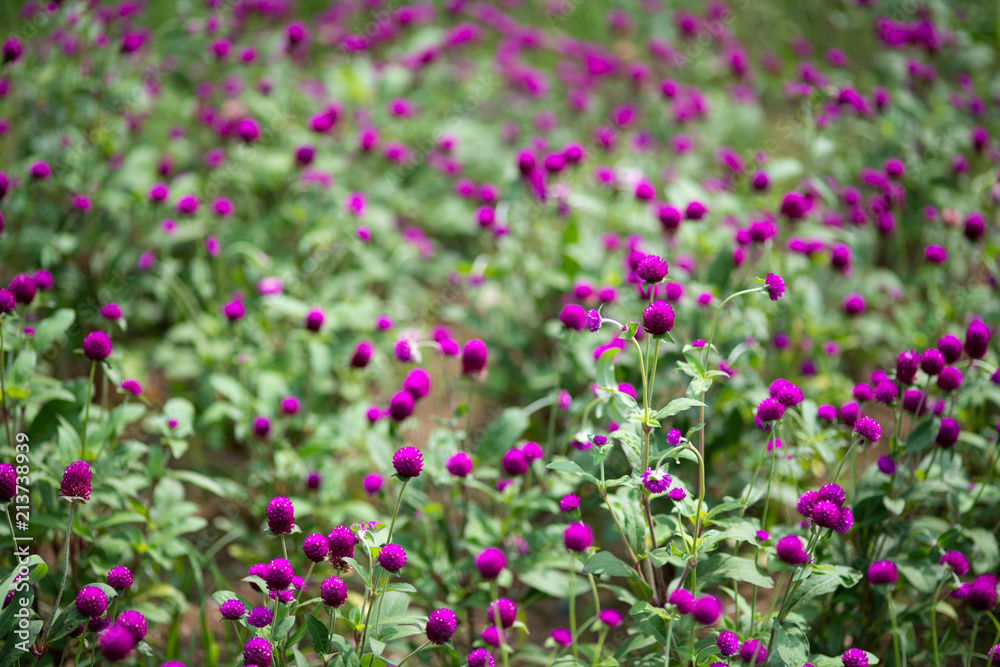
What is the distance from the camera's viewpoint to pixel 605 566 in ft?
6.14

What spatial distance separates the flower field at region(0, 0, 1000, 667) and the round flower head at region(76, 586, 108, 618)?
6 centimetres

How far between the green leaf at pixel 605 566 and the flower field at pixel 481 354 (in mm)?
25

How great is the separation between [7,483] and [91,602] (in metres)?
0.37

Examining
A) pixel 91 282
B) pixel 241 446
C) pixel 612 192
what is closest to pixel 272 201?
pixel 91 282

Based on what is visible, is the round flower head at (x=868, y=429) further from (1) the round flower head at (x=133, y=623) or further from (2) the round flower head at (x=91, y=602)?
(2) the round flower head at (x=91, y=602)

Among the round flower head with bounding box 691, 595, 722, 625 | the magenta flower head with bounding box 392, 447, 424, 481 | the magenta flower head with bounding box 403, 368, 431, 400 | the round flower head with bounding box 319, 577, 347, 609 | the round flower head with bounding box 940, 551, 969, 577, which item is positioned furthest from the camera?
the magenta flower head with bounding box 403, 368, 431, 400

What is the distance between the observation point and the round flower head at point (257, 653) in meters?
1.63

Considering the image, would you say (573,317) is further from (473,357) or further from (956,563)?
(956,563)

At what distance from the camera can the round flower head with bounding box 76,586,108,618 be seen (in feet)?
5.73

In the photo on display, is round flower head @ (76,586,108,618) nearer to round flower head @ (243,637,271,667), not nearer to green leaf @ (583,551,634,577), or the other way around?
round flower head @ (243,637,271,667)

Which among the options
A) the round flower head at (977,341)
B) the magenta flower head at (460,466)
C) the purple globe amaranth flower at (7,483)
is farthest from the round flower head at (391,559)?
the round flower head at (977,341)

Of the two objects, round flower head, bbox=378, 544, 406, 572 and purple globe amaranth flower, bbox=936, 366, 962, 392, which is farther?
purple globe amaranth flower, bbox=936, 366, 962, 392

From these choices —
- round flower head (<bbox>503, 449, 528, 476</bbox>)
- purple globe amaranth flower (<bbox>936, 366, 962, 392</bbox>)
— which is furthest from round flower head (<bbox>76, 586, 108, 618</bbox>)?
purple globe amaranth flower (<bbox>936, 366, 962, 392</bbox>)

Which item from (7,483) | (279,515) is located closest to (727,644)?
(279,515)
